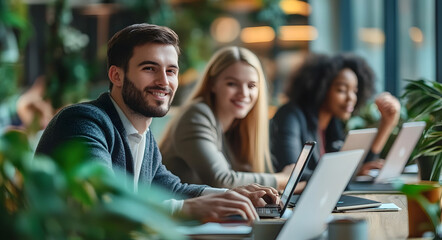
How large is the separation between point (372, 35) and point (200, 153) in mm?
4830

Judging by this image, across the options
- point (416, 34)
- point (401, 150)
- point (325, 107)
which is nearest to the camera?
point (401, 150)

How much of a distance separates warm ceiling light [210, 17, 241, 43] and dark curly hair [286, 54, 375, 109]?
4372 mm

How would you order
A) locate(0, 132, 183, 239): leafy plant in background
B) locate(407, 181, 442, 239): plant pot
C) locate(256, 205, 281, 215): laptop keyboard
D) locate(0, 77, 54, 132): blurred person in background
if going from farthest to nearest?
locate(0, 77, 54, 132): blurred person in background < locate(256, 205, 281, 215): laptop keyboard < locate(407, 181, 442, 239): plant pot < locate(0, 132, 183, 239): leafy plant in background

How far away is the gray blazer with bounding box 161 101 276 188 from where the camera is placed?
2750 millimetres

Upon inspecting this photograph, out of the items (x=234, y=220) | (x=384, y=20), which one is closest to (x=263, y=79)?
(x=234, y=220)

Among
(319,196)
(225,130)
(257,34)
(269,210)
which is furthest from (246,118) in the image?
(257,34)

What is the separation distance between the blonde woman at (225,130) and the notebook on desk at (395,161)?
0.38 meters

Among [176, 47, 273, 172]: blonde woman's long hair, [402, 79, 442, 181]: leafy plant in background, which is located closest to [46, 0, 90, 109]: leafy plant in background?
[176, 47, 273, 172]: blonde woman's long hair

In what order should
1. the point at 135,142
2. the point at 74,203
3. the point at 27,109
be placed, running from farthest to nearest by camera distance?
the point at 27,109, the point at 135,142, the point at 74,203

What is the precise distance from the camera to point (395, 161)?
10.2ft

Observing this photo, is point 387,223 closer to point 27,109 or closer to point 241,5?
point 27,109

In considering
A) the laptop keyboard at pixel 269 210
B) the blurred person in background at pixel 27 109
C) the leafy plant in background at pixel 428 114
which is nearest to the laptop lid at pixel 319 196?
the laptop keyboard at pixel 269 210

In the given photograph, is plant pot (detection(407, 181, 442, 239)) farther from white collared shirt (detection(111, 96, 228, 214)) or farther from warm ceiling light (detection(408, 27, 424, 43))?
warm ceiling light (detection(408, 27, 424, 43))

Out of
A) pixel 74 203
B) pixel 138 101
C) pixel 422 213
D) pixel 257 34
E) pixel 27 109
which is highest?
pixel 74 203
